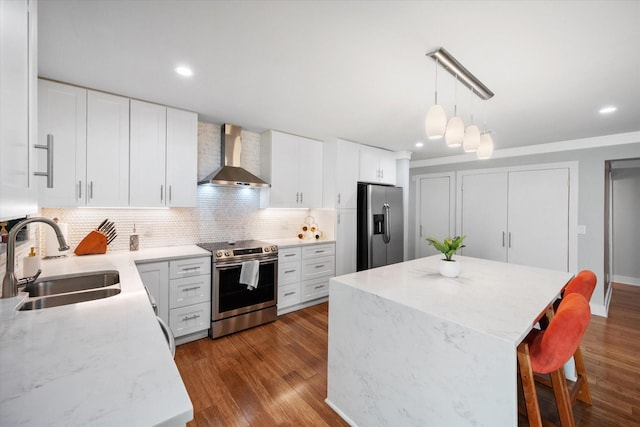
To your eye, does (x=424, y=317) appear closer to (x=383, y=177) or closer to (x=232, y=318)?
(x=232, y=318)

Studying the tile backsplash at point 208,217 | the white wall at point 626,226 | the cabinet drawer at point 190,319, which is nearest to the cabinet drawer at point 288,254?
the tile backsplash at point 208,217

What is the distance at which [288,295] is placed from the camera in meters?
3.39

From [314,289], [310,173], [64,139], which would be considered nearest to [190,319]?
[314,289]

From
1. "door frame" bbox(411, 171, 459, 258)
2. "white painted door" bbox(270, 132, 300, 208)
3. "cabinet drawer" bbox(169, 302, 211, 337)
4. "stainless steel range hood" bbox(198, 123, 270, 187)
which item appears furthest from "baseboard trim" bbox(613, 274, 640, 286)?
"cabinet drawer" bbox(169, 302, 211, 337)

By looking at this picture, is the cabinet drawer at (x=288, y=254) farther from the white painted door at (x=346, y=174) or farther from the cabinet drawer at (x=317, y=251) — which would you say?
the white painted door at (x=346, y=174)

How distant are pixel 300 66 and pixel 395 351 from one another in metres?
1.94

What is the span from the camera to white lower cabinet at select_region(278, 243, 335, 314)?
3346 millimetres

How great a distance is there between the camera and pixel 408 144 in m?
4.16

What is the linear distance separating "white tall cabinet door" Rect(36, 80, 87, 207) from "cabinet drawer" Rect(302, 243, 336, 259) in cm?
234

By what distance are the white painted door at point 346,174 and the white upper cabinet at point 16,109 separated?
322cm

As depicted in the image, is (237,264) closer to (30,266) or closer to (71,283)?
(71,283)

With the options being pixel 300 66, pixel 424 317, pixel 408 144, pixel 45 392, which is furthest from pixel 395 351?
pixel 408 144

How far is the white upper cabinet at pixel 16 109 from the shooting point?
52 centimetres

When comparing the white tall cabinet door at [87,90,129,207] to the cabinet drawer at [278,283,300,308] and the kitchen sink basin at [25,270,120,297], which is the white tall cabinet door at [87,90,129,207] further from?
the cabinet drawer at [278,283,300,308]
